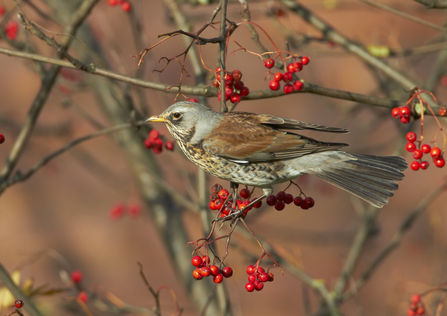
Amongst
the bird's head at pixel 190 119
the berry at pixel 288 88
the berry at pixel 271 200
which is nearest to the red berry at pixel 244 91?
the berry at pixel 288 88

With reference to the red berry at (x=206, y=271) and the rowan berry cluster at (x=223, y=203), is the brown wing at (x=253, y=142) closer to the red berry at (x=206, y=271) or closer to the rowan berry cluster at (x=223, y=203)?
the rowan berry cluster at (x=223, y=203)

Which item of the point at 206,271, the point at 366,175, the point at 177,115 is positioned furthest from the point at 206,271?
the point at 366,175

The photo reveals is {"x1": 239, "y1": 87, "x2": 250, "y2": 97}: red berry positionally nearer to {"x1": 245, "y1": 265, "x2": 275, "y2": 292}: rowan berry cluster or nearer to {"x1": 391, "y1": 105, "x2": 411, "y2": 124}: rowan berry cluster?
{"x1": 391, "y1": 105, "x2": 411, "y2": 124}: rowan berry cluster

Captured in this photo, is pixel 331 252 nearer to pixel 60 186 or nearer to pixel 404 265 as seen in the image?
pixel 404 265

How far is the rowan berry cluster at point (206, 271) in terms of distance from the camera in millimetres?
2484

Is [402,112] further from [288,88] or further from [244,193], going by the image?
[244,193]

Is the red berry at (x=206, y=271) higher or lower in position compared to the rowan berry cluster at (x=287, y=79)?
lower

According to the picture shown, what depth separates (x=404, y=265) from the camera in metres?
8.95

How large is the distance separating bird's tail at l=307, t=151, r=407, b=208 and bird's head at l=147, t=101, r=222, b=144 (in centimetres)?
82

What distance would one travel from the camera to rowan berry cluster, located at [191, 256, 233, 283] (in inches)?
97.8

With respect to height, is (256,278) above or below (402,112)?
below

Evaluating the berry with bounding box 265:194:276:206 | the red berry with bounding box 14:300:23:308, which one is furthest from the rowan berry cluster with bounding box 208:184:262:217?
the red berry with bounding box 14:300:23:308

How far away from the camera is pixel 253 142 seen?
3.25 metres

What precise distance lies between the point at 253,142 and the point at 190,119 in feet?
1.57
